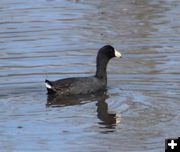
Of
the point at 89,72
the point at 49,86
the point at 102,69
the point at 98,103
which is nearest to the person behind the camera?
the point at 98,103

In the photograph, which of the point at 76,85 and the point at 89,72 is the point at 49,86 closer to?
the point at 76,85

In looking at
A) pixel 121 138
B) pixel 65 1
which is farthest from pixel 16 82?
pixel 65 1

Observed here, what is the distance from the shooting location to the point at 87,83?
48.6ft

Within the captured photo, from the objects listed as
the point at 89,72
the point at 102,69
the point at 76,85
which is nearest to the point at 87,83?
the point at 76,85

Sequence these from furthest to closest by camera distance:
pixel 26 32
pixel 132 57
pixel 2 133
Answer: pixel 26 32 → pixel 132 57 → pixel 2 133

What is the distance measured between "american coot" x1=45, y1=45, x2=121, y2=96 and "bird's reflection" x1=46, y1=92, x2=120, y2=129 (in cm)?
13

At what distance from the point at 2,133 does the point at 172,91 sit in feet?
11.5

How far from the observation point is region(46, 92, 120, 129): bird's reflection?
12.8 m

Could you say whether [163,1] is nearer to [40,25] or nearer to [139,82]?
[40,25]

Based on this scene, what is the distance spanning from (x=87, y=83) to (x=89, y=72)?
45.3 inches

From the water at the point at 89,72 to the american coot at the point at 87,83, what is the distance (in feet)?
0.78

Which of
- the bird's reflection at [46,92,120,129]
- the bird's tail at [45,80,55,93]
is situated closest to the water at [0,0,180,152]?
the bird's reflection at [46,92,120,129]

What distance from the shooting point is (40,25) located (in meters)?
19.6

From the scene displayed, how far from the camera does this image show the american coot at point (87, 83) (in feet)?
47.3
